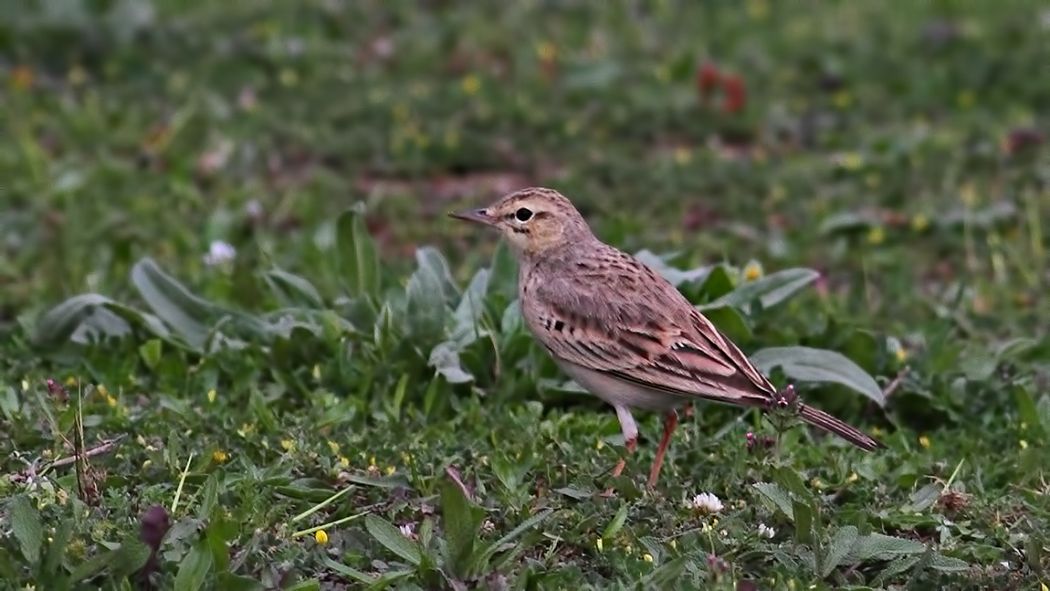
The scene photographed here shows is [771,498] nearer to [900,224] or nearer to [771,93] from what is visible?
[900,224]

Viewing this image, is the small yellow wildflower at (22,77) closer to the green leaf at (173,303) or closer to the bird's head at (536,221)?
the green leaf at (173,303)

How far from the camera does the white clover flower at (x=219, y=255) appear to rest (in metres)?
9.22

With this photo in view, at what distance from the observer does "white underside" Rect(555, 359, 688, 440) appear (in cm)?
679

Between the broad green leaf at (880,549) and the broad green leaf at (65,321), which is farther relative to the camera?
the broad green leaf at (65,321)

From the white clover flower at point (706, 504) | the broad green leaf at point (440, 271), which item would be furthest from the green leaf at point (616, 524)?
the broad green leaf at point (440, 271)

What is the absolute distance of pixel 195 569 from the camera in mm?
5520

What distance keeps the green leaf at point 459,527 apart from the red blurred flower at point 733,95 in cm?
670

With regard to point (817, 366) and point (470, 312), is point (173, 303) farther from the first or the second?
point (817, 366)

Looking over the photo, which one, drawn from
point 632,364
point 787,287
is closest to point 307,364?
point 632,364

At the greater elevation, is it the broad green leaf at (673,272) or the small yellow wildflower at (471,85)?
the broad green leaf at (673,272)

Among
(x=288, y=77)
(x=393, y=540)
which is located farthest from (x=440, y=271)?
(x=288, y=77)

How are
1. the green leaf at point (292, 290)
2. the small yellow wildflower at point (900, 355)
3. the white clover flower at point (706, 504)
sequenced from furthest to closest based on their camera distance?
the green leaf at point (292, 290), the small yellow wildflower at point (900, 355), the white clover flower at point (706, 504)

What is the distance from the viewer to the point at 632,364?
6.79 m

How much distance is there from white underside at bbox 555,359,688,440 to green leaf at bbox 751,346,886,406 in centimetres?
86
